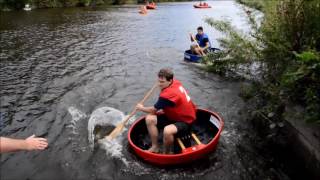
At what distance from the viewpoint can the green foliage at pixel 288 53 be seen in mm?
6371

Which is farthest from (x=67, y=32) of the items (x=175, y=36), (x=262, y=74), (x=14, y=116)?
(x=262, y=74)

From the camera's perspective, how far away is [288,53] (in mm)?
8148

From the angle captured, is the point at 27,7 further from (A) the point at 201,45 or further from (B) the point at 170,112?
(B) the point at 170,112

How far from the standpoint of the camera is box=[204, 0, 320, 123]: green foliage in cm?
637

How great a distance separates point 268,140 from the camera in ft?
27.4

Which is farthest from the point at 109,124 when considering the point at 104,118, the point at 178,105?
the point at 178,105

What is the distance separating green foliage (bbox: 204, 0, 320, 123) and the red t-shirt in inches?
79.2

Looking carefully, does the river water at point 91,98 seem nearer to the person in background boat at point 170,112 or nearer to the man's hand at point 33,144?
the person in background boat at point 170,112

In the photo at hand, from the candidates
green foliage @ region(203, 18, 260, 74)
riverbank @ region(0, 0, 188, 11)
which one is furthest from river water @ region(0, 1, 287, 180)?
riverbank @ region(0, 0, 188, 11)

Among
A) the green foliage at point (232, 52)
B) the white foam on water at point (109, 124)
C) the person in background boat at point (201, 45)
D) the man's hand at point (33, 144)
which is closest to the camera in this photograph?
the man's hand at point (33, 144)

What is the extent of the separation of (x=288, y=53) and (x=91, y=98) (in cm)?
626

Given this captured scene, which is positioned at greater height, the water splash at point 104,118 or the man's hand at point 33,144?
the man's hand at point 33,144

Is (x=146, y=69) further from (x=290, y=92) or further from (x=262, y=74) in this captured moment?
(x=290, y=92)

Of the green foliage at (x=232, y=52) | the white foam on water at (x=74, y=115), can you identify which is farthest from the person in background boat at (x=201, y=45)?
the white foam on water at (x=74, y=115)
